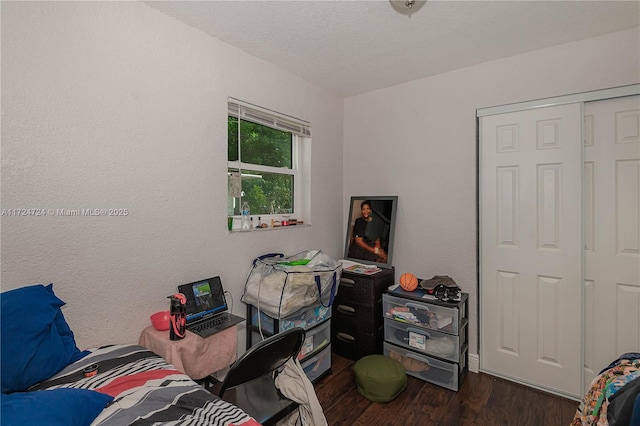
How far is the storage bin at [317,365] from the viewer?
2307mm

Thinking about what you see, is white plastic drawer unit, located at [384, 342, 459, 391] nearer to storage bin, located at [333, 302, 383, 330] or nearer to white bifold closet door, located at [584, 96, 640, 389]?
storage bin, located at [333, 302, 383, 330]

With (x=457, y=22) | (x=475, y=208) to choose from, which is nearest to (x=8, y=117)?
(x=457, y=22)

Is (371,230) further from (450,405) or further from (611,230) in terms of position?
(611,230)

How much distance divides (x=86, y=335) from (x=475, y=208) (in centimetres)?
281

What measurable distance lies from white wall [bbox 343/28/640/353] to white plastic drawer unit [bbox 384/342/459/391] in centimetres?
43

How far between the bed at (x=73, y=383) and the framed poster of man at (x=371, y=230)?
2078 mm

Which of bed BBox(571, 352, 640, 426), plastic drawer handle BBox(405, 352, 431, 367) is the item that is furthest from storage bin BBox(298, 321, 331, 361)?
bed BBox(571, 352, 640, 426)

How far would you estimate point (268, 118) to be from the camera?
2.53m

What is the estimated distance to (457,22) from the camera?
195 cm

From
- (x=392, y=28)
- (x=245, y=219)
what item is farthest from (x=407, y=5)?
(x=245, y=219)

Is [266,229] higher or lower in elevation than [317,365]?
higher

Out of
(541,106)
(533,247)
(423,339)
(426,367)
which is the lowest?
(426,367)

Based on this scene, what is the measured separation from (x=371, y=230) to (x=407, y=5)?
75.9 inches

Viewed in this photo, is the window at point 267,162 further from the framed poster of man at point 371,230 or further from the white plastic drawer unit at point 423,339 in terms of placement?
the white plastic drawer unit at point 423,339
